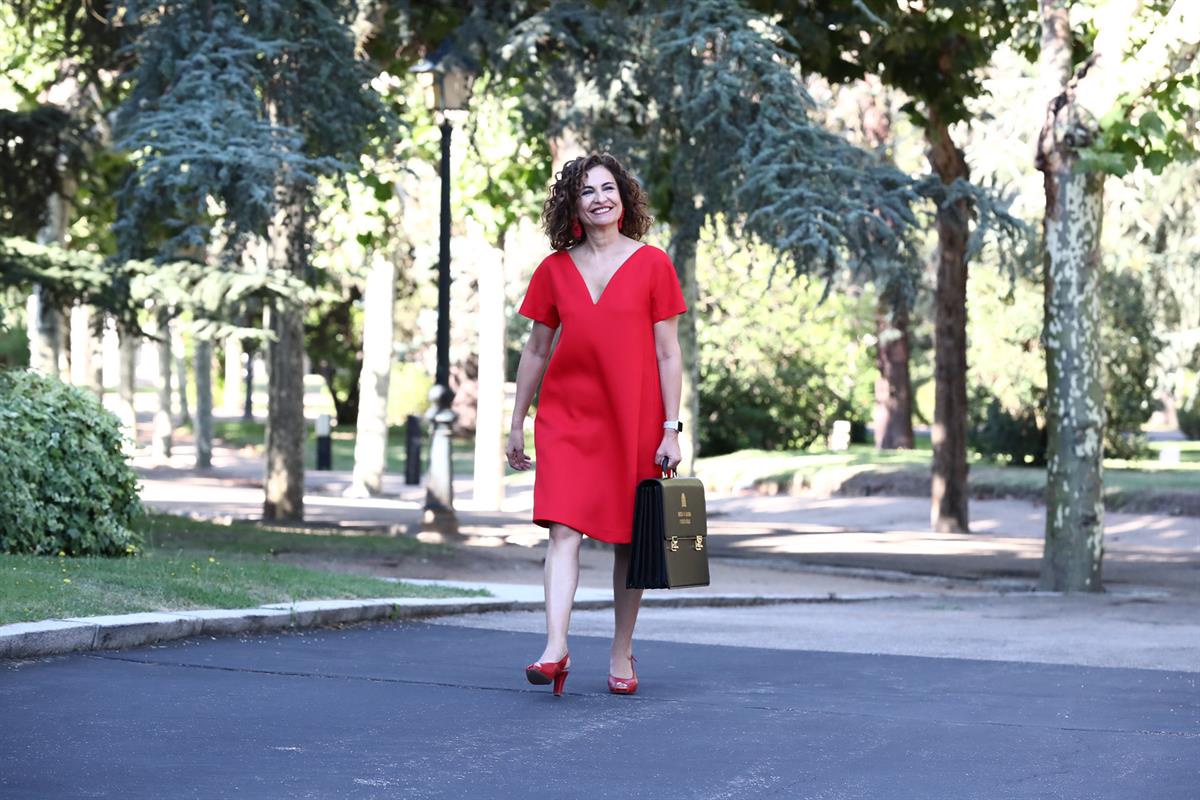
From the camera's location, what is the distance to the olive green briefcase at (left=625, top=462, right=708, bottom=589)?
7.11 metres

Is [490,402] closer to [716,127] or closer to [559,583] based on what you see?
[716,127]

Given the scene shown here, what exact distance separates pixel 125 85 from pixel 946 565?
12.0 meters

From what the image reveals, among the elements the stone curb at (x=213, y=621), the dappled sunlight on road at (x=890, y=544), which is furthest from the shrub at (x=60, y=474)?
the dappled sunlight on road at (x=890, y=544)

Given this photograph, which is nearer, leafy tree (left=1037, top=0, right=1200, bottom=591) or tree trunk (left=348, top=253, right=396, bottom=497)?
leafy tree (left=1037, top=0, right=1200, bottom=591)

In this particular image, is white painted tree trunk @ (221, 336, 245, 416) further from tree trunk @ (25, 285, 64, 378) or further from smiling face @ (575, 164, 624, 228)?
smiling face @ (575, 164, 624, 228)

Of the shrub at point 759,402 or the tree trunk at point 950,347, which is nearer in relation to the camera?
the tree trunk at point 950,347

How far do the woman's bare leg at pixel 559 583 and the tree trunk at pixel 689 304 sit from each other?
7908mm

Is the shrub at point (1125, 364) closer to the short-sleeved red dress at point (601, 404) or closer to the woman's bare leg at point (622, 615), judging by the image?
the woman's bare leg at point (622, 615)

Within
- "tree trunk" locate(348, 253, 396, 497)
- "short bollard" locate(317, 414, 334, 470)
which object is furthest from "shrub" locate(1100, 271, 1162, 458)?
"short bollard" locate(317, 414, 334, 470)

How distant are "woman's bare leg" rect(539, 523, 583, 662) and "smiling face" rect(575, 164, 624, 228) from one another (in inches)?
46.3

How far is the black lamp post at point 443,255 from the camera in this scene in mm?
19672

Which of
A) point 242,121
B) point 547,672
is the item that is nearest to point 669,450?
point 547,672

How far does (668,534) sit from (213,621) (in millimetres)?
3074

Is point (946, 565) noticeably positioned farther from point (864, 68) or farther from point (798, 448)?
point (798, 448)
